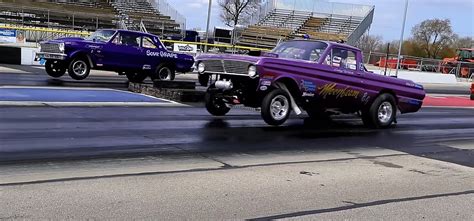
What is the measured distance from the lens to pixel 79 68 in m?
17.9

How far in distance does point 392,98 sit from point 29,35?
95.7 feet

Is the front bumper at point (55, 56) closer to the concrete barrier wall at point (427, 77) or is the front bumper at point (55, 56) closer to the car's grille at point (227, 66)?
the car's grille at point (227, 66)

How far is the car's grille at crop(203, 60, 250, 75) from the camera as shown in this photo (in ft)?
34.4

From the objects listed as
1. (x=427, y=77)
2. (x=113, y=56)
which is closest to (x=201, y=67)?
(x=113, y=56)

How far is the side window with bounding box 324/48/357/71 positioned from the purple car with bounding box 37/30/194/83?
903 cm

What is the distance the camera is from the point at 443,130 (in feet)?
42.7

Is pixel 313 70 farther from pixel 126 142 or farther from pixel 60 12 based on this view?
pixel 60 12

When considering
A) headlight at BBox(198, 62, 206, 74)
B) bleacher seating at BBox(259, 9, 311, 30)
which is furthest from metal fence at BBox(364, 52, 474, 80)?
headlight at BBox(198, 62, 206, 74)

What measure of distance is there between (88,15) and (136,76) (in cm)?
2958

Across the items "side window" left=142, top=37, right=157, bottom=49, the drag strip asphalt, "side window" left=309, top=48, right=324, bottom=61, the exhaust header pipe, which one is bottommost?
the drag strip asphalt

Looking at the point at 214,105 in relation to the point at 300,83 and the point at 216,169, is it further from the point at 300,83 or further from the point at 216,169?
the point at 216,169

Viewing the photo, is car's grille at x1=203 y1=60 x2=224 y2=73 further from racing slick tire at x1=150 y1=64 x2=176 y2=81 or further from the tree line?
the tree line

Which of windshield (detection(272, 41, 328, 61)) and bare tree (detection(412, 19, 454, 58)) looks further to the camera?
bare tree (detection(412, 19, 454, 58))

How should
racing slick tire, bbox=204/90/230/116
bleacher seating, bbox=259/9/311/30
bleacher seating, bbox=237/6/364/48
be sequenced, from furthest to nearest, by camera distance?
bleacher seating, bbox=259/9/311/30 → bleacher seating, bbox=237/6/364/48 → racing slick tire, bbox=204/90/230/116
